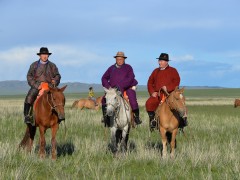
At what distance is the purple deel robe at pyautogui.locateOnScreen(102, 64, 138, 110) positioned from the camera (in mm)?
10617

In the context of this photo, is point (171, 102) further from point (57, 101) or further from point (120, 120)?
point (57, 101)

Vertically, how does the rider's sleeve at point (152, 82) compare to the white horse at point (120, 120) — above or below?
above

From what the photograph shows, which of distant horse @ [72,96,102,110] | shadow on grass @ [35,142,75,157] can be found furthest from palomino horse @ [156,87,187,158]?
distant horse @ [72,96,102,110]

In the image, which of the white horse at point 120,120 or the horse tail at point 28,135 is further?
the horse tail at point 28,135

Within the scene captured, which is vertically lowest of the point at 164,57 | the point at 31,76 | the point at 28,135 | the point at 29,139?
the point at 29,139

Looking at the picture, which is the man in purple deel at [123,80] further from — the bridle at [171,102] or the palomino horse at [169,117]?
the bridle at [171,102]

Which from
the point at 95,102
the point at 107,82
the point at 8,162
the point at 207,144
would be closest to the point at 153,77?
the point at 107,82

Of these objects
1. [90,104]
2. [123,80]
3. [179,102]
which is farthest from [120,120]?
[90,104]

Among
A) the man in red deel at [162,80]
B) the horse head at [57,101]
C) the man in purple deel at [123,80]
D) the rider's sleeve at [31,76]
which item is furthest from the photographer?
the man in purple deel at [123,80]

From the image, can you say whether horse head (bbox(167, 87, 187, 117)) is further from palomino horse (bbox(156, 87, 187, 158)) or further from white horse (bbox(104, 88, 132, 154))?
white horse (bbox(104, 88, 132, 154))

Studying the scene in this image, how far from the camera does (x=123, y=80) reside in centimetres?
1062

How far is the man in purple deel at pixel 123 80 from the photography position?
10.6 meters

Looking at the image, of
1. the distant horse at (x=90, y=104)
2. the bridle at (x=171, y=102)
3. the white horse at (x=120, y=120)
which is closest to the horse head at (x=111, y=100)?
the white horse at (x=120, y=120)

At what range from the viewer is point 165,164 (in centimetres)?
870
